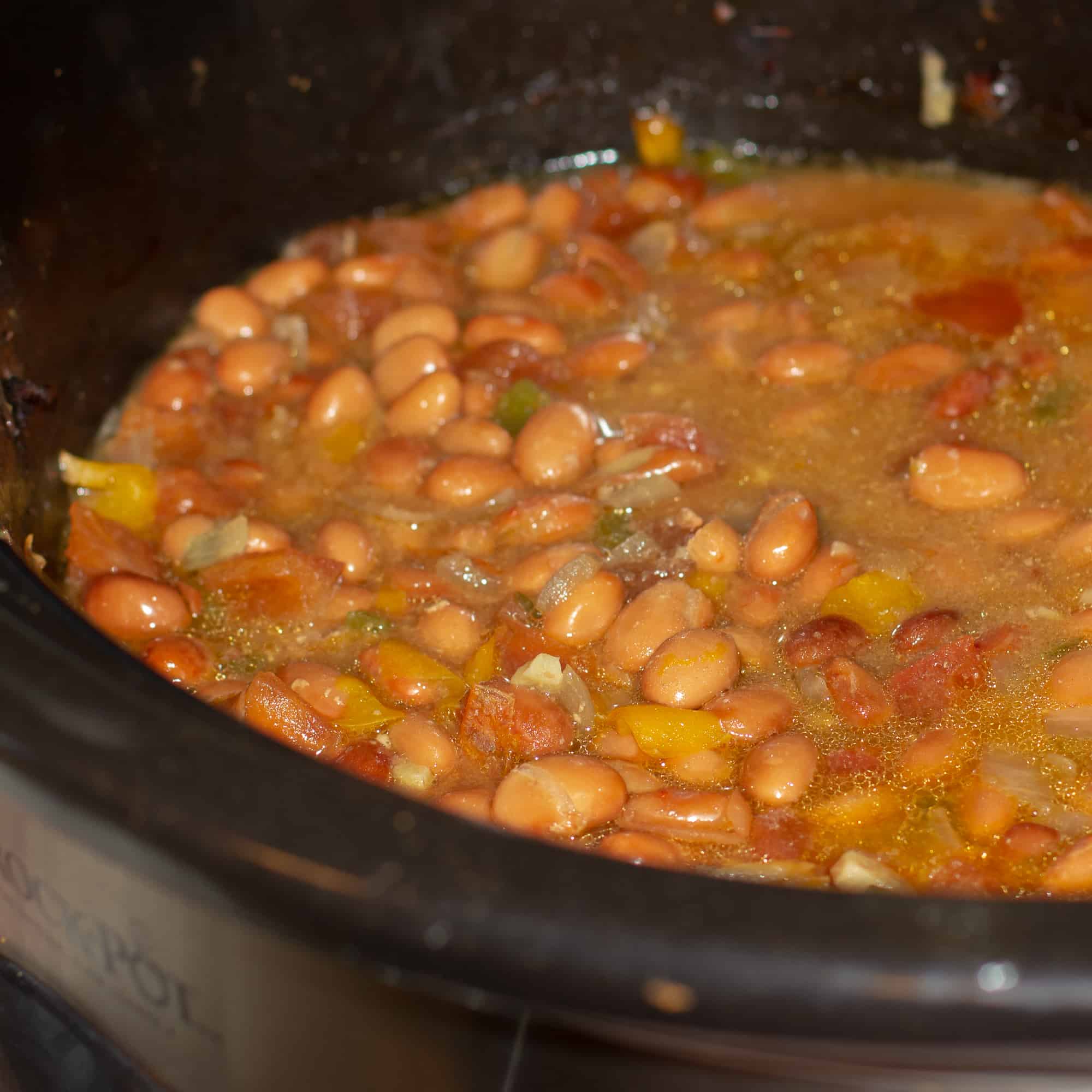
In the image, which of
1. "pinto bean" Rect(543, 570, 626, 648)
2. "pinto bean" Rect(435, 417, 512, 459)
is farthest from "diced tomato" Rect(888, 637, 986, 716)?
"pinto bean" Rect(435, 417, 512, 459)

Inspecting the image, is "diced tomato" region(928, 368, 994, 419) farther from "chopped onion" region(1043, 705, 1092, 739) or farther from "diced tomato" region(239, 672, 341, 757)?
"diced tomato" region(239, 672, 341, 757)

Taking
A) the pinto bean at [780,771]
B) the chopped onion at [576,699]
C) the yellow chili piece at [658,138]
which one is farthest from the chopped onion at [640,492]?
the yellow chili piece at [658,138]

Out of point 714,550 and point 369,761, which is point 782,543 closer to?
point 714,550

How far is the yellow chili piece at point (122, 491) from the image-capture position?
5.04 feet

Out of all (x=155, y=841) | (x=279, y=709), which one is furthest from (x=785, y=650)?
(x=155, y=841)

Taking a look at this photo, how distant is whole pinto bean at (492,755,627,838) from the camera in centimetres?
114

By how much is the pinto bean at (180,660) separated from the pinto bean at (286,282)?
1.97 ft

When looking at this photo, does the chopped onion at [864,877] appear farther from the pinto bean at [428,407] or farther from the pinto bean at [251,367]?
the pinto bean at [251,367]

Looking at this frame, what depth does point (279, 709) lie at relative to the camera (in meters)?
1.24

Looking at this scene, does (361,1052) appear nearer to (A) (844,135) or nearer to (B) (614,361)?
(B) (614,361)

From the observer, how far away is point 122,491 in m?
1.54

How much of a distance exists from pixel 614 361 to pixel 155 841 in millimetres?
1008

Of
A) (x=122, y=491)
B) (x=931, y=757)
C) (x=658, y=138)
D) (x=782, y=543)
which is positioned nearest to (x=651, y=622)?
(x=782, y=543)

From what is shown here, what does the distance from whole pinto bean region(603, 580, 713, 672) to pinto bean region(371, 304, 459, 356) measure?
0.50 metres
